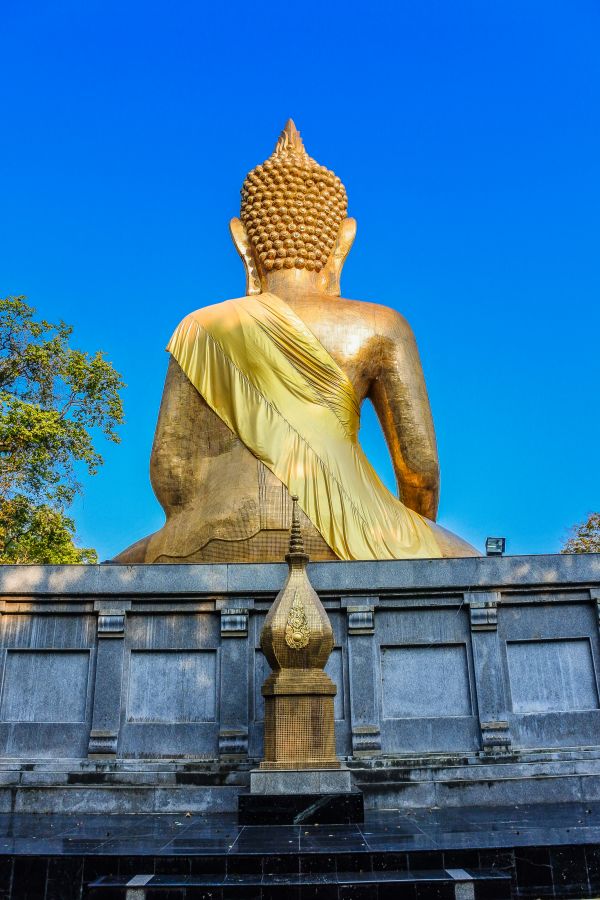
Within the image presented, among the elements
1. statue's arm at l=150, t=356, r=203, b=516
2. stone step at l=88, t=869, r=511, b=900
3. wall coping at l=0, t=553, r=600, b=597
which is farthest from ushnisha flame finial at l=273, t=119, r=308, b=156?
stone step at l=88, t=869, r=511, b=900

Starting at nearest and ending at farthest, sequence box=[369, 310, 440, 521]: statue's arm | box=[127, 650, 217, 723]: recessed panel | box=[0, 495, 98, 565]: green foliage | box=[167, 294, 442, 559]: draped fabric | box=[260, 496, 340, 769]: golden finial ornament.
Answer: box=[260, 496, 340, 769]: golden finial ornament
box=[127, 650, 217, 723]: recessed panel
box=[167, 294, 442, 559]: draped fabric
box=[369, 310, 440, 521]: statue's arm
box=[0, 495, 98, 565]: green foliage

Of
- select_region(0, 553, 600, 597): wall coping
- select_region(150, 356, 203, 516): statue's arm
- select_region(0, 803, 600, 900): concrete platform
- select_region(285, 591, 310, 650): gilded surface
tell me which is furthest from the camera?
select_region(150, 356, 203, 516): statue's arm

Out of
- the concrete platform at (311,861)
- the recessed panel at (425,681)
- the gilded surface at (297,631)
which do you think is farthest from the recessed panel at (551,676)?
the concrete platform at (311,861)

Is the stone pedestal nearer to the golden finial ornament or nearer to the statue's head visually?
the golden finial ornament

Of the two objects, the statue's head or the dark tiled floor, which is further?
the statue's head

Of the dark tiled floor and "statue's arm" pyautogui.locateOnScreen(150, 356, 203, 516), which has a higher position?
"statue's arm" pyautogui.locateOnScreen(150, 356, 203, 516)

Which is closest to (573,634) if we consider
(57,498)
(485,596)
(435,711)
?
(485,596)

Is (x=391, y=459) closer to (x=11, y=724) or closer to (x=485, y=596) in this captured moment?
(x=485, y=596)

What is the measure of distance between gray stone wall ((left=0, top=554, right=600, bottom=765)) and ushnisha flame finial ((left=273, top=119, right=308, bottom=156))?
656cm

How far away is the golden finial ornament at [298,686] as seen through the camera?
6625 mm

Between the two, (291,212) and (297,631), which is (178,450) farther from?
(297,631)

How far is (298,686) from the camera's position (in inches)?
267

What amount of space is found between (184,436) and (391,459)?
261cm

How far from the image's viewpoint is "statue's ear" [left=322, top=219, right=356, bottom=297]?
11.9 metres
